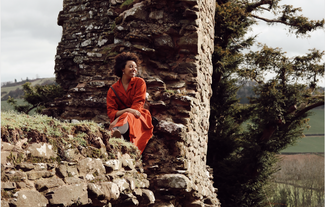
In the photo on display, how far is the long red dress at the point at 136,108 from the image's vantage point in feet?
13.3

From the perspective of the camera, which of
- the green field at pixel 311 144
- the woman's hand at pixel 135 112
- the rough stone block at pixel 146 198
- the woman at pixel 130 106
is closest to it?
the rough stone block at pixel 146 198

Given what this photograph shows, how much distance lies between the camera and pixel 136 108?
4207mm

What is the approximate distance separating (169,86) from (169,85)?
2 centimetres

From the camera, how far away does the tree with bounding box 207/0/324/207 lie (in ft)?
30.5

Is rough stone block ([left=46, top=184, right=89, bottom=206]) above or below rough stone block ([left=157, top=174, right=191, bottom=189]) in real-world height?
above

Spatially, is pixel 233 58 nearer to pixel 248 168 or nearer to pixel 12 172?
pixel 248 168

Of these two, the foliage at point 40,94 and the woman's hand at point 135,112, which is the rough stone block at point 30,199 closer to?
the woman's hand at point 135,112

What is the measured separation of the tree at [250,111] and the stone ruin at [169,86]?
3469 mm

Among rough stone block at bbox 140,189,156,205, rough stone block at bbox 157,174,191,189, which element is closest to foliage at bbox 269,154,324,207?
rough stone block at bbox 157,174,191,189

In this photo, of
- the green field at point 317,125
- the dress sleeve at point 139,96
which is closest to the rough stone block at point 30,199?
the dress sleeve at point 139,96

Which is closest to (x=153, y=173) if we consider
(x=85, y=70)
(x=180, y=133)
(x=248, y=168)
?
(x=180, y=133)

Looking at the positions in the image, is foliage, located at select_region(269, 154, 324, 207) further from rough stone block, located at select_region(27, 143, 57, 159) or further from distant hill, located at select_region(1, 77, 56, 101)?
distant hill, located at select_region(1, 77, 56, 101)

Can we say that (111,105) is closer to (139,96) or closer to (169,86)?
(139,96)

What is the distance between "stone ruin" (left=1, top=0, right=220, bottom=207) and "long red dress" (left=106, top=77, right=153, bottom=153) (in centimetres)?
35
